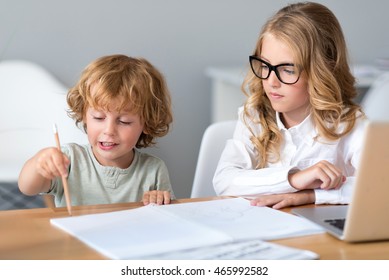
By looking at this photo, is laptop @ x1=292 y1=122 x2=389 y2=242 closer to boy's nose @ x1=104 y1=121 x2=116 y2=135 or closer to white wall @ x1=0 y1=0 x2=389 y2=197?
boy's nose @ x1=104 y1=121 x2=116 y2=135

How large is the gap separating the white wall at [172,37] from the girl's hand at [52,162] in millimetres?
1854

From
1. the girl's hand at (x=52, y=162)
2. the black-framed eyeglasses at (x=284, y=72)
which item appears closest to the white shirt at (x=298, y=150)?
the black-framed eyeglasses at (x=284, y=72)

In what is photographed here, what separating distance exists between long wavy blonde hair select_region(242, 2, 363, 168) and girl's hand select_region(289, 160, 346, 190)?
234 millimetres

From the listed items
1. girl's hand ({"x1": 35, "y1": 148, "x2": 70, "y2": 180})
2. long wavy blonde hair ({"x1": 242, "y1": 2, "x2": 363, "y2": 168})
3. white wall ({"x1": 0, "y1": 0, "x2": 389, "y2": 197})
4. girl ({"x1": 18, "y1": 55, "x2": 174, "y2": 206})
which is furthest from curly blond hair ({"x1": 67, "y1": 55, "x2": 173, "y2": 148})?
white wall ({"x1": 0, "y1": 0, "x2": 389, "y2": 197})

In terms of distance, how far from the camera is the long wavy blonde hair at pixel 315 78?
1.72 metres

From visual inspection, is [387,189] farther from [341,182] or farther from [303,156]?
[303,156]

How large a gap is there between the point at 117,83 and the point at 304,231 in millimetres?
662

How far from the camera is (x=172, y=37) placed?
334 cm

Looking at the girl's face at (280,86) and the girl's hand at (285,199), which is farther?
the girl's face at (280,86)

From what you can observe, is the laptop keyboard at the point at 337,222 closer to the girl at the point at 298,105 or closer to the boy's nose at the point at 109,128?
the girl at the point at 298,105

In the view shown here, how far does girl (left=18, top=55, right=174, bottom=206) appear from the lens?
165 centimetres

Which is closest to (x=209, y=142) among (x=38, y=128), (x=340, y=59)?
(x=340, y=59)

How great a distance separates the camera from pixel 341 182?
150 centimetres
